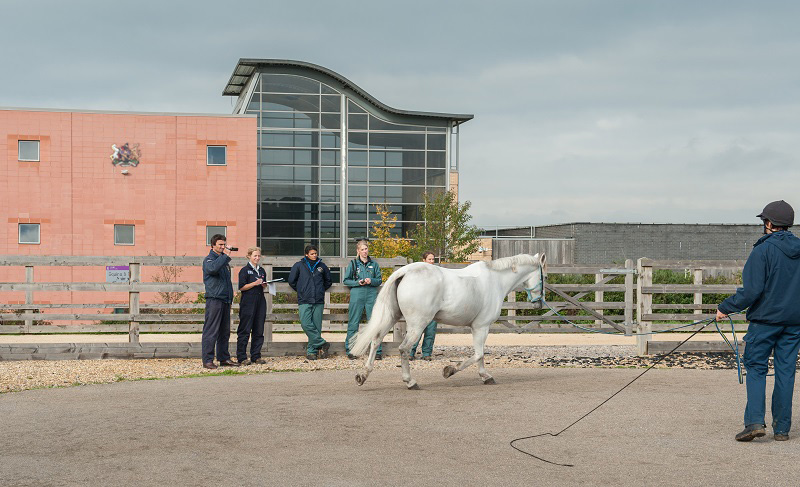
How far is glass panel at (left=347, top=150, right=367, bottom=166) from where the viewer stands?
132ft

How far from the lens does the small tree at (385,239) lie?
1322 inches

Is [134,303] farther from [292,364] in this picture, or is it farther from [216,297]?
[292,364]

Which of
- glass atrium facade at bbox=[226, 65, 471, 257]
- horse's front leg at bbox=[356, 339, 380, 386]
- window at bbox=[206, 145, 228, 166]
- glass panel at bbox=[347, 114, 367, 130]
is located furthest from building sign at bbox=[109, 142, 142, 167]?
horse's front leg at bbox=[356, 339, 380, 386]

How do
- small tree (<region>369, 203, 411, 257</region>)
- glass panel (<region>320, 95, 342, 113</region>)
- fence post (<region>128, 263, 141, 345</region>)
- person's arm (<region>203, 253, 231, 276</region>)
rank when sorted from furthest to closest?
glass panel (<region>320, 95, 342, 113</region>)
small tree (<region>369, 203, 411, 257</region>)
fence post (<region>128, 263, 141, 345</region>)
person's arm (<region>203, 253, 231, 276</region>)

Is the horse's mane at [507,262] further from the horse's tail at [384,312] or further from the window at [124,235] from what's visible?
the window at [124,235]

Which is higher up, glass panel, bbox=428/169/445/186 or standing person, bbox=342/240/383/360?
glass panel, bbox=428/169/445/186

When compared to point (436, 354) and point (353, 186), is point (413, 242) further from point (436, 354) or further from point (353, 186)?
point (436, 354)

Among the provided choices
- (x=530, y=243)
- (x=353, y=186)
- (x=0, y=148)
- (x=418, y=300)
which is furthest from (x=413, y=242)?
(x=418, y=300)

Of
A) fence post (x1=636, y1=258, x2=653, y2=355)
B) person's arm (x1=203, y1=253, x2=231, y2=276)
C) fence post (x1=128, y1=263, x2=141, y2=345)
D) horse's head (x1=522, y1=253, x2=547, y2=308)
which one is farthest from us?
fence post (x1=636, y1=258, x2=653, y2=355)

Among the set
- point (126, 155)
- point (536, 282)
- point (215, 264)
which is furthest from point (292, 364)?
point (126, 155)

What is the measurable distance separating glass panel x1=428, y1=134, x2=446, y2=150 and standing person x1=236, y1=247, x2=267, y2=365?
1092 inches

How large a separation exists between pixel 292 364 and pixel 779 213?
320 inches

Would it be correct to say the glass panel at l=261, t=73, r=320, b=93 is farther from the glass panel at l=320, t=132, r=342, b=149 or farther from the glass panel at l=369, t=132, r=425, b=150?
the glass panel at l=369, t=132, r=425, b=150

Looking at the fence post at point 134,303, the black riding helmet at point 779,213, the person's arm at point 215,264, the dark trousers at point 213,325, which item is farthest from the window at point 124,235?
the black riding helmet at point 779,213
